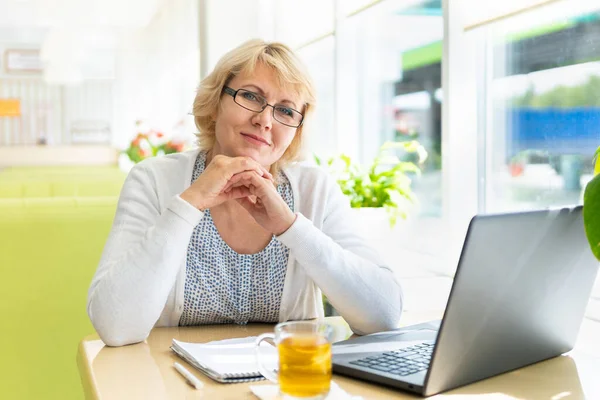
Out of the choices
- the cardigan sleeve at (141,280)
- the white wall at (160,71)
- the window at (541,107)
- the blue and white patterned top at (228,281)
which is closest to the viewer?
the cardigan sleeve at (141,280)

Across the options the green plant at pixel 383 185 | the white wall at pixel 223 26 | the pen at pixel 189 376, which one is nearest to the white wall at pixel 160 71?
the white wall at pixel 223 26

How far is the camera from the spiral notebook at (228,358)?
98 cm

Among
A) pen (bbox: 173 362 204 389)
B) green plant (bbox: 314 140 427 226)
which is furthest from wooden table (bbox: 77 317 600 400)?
green plant (bbox: 314 140 427 226)

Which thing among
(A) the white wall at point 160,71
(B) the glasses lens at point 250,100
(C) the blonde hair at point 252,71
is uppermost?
(A) the white wall at point 160,71

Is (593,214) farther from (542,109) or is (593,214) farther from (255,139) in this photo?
(542,109)

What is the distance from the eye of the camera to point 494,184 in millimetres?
2152

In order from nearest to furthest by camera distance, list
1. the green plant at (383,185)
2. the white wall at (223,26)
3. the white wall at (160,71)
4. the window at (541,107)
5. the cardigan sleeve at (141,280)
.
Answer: the cardigan sleeve at (141,280), the window at (541,107), the green plant at (383,185), the white wall at (223,26), the white wall at (160,71)

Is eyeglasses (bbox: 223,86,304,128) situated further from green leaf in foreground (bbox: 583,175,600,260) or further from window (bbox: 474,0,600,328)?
green leaf in foreground (bbox: 583,175,600,260)

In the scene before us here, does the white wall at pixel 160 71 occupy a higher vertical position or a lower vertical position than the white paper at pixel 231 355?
higher

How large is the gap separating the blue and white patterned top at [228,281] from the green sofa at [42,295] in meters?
0.51

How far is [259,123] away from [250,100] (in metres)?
0.06

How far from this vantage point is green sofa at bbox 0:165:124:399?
1.78 meters

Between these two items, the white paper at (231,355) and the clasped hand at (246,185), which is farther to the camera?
the clasped hand at (246,185)

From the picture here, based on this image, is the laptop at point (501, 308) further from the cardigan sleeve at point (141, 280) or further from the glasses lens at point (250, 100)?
the glasses lens at point (250, 100)
